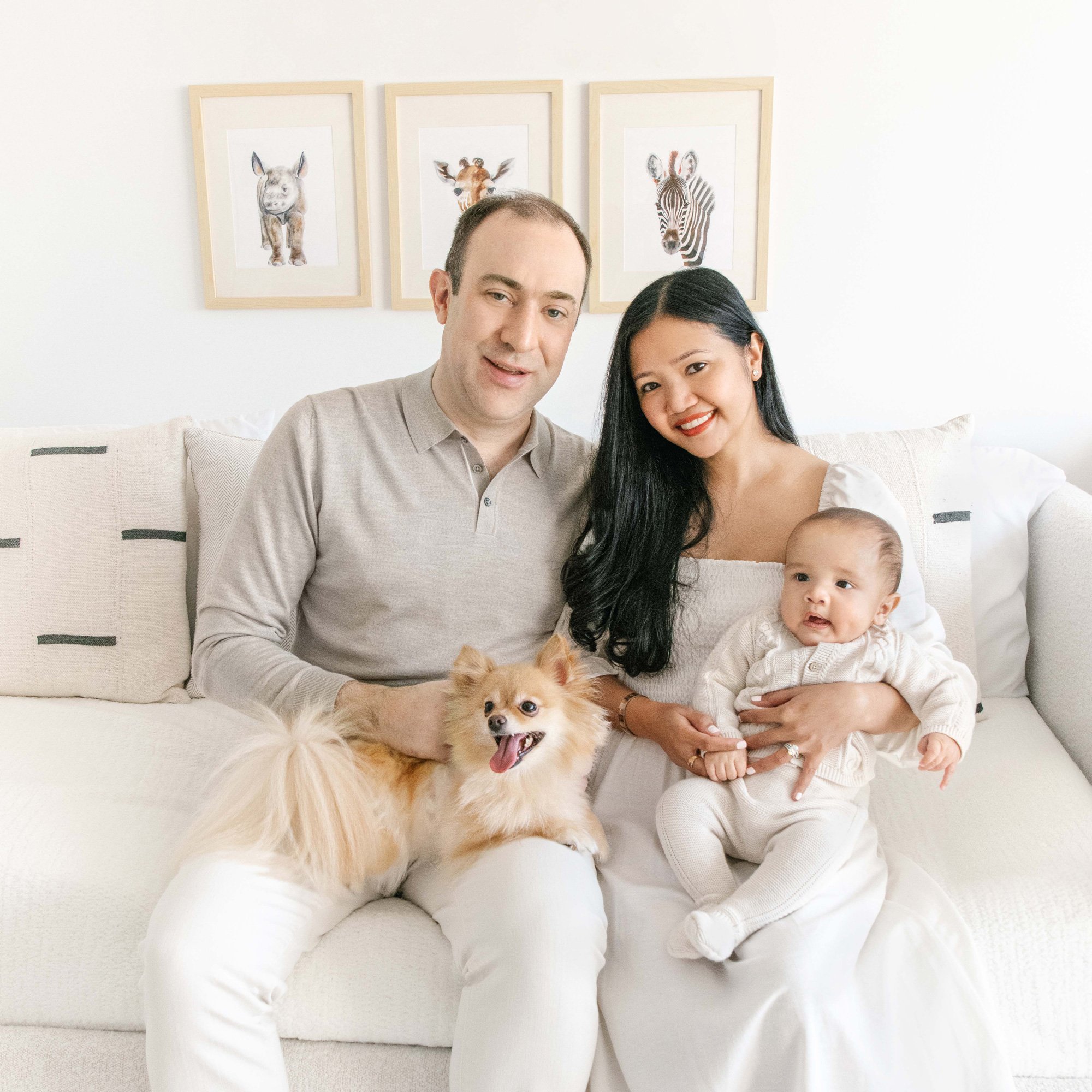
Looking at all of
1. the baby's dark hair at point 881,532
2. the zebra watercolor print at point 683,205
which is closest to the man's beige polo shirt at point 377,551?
the baby's dark hair at point 881,532

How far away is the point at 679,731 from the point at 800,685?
20 cm

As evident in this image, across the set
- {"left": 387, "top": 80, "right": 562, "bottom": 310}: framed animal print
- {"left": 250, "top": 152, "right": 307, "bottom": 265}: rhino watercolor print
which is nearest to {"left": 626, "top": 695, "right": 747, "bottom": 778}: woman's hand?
{"left": 387, "top": 80, "right": 562, "bottom": 310}: framed animal print

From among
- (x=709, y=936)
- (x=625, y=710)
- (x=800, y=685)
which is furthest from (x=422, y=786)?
(x=800, y=685)

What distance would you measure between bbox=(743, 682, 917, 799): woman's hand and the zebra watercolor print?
1.44 meters

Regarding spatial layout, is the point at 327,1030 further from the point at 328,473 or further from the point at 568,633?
the point at 328,473

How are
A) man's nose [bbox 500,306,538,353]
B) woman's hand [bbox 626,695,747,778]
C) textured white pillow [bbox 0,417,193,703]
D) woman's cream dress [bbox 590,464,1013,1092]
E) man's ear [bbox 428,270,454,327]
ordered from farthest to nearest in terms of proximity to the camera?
textured white pillow [bbox 0,417,193,703] → man's ear [bbox 428,270,454,327] → man's nose [bbox 500,306,538,353] → woman's hand [bbox 626,695,747,778] → woman's cream dress [bbox 590,464,1013,1092]

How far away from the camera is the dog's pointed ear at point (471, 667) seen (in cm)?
130

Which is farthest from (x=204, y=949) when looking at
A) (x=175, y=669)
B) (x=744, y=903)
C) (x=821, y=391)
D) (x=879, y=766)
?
(x=821, y=391)

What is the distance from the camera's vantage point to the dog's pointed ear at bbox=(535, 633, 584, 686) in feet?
4.31

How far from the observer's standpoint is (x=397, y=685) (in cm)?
154

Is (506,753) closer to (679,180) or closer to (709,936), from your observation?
(709,936)

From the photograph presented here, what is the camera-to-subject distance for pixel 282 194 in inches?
94.6

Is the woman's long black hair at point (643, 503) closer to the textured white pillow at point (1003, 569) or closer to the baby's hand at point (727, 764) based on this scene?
the baby's hand at point (727, 764)

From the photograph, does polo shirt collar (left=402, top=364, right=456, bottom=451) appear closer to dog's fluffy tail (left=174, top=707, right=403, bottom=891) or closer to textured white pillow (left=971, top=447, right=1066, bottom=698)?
dog's fluffy tail (left=174, top=707, right=403, bottom=891)
